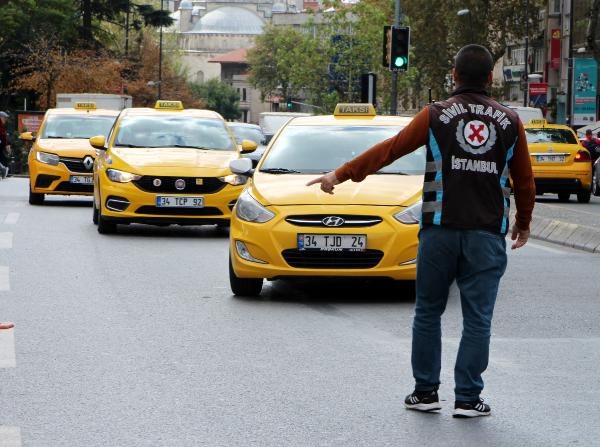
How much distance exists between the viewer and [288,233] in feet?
39.5

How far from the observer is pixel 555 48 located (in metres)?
82.4

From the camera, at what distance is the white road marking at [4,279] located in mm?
12711

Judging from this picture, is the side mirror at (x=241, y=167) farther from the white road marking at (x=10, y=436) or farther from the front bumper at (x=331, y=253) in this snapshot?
the white road marking at (x=10, y=436)

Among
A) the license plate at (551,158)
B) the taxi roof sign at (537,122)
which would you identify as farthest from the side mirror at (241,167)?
the taxi roof sign at (537,122)

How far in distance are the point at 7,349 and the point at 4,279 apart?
422 centimetres

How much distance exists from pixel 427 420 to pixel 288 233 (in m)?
4.94

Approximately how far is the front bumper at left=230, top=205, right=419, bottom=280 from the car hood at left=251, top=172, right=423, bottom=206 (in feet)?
0.37

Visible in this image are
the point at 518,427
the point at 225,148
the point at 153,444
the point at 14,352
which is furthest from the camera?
the point at 225,148

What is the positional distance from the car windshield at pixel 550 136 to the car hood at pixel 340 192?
65.7ft

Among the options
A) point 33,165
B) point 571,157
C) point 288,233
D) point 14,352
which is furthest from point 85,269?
point 571,157

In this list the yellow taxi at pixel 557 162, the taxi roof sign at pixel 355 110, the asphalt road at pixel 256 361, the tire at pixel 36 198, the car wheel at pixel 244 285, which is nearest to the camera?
the asphalt road at pixel 256 361

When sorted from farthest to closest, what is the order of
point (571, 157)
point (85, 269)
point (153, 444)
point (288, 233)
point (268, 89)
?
point (268, 89) → point (571, 157) → point (85, 269) → point (288, 233) → point (153, 444)

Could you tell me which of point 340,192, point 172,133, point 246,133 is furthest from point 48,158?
point 340,192

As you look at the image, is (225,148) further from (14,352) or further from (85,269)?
(14,352)
